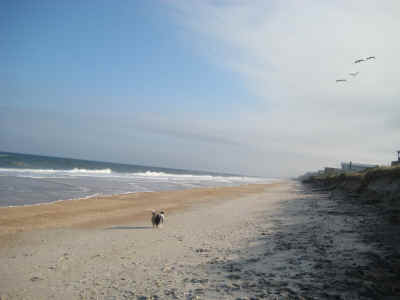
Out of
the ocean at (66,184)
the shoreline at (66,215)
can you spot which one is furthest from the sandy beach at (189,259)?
the ocean at (66,184)

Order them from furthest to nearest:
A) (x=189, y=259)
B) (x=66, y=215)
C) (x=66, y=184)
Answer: (x=66, y=184), (x=66, y=215), (x=189, y=259)

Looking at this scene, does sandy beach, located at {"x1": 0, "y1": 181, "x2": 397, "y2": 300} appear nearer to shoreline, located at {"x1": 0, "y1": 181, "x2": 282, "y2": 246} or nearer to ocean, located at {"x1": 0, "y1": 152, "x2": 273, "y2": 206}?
shoreline, located at {"x1": 0, "y1": 181, "x2": 282, "y2": 246}

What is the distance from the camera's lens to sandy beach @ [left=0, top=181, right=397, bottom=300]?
4.84m

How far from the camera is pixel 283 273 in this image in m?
5.38

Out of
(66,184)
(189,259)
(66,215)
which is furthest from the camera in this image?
(66,184)

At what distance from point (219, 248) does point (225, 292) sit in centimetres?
286

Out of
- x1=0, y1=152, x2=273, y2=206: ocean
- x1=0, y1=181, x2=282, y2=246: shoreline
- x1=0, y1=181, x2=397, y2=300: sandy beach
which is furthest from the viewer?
x1=0, y1=152, x2=273, y2=206: ocean

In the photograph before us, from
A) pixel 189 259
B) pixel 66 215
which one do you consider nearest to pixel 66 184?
pixel 66 215

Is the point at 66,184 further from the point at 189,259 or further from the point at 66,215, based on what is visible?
the point at 189,259

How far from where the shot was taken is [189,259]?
22.0ft

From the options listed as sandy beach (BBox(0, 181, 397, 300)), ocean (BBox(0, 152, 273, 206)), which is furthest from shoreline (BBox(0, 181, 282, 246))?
ocean (BBox(0, 152, 273, 206))

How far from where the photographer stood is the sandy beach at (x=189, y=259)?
484cm

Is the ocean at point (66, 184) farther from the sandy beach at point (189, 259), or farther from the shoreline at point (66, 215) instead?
the sandy beach at point (189, 259)

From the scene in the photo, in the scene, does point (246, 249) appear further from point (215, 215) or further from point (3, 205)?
point (3, 205)
